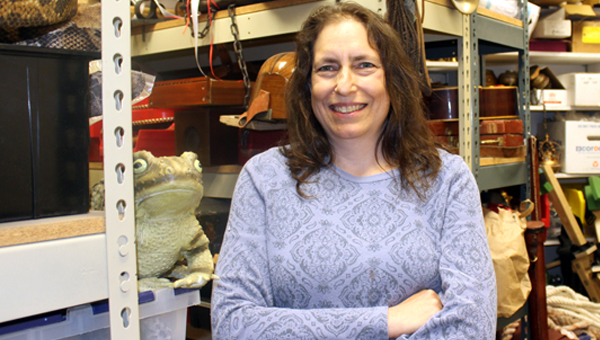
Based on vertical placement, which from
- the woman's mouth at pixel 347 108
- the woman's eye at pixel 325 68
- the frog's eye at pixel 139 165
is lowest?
the frog's eye at pixel 139 165

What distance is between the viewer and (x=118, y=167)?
59 centimetres

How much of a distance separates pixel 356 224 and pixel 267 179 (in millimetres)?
211

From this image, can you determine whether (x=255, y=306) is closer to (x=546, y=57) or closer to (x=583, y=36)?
(x=546, y=57)

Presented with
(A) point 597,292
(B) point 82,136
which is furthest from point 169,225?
(A) point 597,292

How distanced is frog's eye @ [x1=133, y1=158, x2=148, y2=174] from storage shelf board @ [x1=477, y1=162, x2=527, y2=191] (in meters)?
1.14

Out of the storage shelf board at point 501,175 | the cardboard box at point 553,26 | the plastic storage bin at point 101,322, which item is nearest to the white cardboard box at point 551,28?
the cardboard box at point 553,26

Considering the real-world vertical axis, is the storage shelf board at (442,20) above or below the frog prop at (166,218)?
above

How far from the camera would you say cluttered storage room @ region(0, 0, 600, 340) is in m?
0.59

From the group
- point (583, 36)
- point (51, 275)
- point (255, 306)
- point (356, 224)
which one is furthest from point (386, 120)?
point (583, 36)

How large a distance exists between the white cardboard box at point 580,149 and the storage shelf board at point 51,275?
107 inches

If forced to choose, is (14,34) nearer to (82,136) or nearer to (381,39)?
(82,136)

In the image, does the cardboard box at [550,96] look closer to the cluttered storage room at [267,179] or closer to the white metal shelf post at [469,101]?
the cluttered storage room at [267,179]

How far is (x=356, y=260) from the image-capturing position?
0.90 meters

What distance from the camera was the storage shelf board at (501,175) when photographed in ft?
5.24
